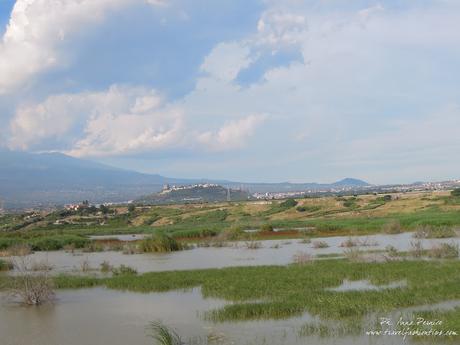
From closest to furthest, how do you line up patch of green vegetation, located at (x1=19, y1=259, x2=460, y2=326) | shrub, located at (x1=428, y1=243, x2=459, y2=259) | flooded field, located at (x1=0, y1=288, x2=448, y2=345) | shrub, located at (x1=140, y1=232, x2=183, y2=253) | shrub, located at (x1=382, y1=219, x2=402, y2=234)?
flooded field, located at (x1=0, y1=288, x2=448, y2=345) → patch of green vegetation, located at (x1=19, y1=259, x2=460, y2=326) → shrub, located at (x1=428, y1=243, x2=459, y2=259) → shrub, located at (x1=140, y1=232, x2=183, y2=253) → shrub, located at (x1=382, y1=219, x2=402, y2=234)

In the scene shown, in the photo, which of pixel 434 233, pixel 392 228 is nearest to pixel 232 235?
pixel 392 228

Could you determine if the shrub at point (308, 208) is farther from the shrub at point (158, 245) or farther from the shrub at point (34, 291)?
the shrub at point (34, 291)

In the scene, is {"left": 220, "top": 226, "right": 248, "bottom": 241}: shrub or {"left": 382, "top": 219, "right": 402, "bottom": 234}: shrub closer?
{"left": 382, "top": 219, "right": 402, "bottom": 234}: shrub

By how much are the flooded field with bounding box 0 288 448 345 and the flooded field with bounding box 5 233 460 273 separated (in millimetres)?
8578

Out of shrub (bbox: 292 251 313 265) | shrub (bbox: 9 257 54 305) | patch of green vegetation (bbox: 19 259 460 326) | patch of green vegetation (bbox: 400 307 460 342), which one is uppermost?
shrub (bbox: 9 257 54 305)


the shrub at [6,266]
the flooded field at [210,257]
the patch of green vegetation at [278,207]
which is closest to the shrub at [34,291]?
the flooded field at [210,257]

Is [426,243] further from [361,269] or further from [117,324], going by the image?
[117,324]

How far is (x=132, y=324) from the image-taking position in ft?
49.3

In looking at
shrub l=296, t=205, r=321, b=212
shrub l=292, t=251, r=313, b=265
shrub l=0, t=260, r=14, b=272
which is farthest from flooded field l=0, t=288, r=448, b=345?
shrub l=296, t=205, r=321, b=212

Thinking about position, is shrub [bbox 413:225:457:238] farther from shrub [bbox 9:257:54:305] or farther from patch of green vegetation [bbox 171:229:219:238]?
shrub [bbox 9:257:54:305]

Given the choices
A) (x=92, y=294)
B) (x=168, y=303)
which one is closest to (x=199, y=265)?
(x=92, y=294)

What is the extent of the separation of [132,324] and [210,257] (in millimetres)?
18048

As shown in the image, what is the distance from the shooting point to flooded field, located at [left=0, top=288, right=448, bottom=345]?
42.5ft

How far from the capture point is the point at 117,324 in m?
15.1
